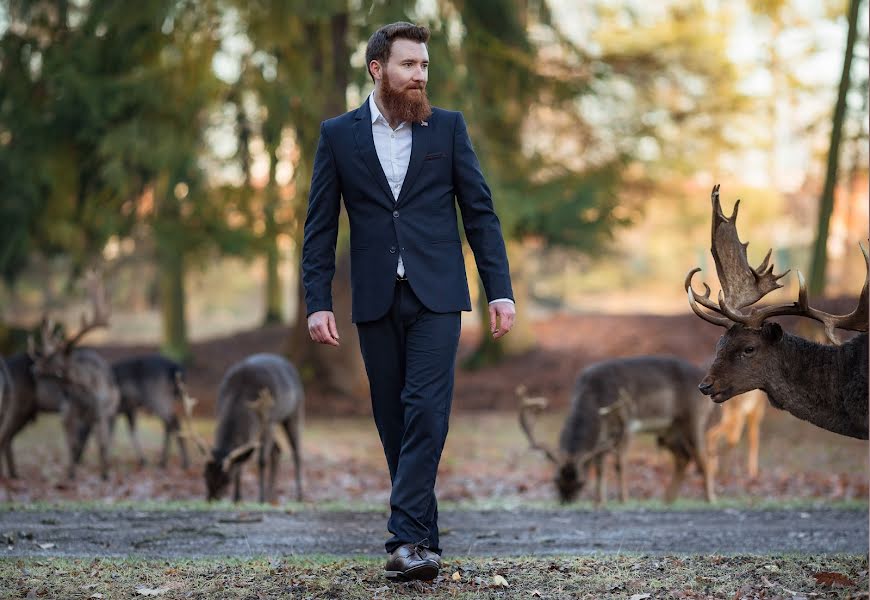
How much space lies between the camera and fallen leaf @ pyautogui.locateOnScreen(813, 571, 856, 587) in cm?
558

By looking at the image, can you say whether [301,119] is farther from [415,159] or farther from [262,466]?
[415,159]

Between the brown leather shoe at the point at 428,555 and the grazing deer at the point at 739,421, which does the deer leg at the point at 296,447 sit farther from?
the brown leather shoe at the point at 428,555

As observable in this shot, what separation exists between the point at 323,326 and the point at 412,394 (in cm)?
57

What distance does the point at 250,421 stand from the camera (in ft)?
41.7

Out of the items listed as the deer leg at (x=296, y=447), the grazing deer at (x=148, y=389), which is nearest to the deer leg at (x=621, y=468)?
the deer leg at (x=296, y=447)

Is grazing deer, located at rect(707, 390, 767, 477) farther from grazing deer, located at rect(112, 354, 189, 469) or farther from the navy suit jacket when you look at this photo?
the navy suit jacket

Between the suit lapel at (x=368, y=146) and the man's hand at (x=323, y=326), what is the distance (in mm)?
649

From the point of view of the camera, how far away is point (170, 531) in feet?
25.6

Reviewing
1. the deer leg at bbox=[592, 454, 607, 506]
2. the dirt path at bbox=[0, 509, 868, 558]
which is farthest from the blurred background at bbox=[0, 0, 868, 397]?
the dirt path at bbox=[0, 509, 868, 558]

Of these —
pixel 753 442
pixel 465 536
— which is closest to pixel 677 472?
pixel 753 442

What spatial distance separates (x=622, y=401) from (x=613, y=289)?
4475cm

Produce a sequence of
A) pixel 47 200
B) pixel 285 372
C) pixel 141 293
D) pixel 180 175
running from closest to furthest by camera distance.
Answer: pixel 285 372, pixel 180 175, pixel 47 200, pixel 141 293

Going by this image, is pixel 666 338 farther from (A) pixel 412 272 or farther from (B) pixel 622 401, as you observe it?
(A) pixel 412 272

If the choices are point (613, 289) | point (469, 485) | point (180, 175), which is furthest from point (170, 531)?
point (613, 289)
